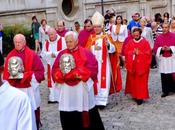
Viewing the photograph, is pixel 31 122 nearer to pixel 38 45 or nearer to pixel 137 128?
pixel 137 128

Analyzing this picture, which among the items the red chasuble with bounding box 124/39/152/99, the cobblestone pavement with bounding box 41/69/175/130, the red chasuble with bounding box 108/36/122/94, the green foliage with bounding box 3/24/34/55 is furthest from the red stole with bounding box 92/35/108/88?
the green foliage with bounding box 3/24/34/55

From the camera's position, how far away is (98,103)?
959 centimetres

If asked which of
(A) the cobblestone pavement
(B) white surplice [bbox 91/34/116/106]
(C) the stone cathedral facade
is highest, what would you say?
(C) the stone cathedral facade

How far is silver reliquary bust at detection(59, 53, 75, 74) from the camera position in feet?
23.1

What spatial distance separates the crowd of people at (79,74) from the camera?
340 cm

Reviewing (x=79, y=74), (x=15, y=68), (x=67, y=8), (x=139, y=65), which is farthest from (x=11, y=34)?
(x=79, y=74)

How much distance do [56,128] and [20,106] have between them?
16.5ft

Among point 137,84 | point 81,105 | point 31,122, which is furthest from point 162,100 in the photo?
point 31,122

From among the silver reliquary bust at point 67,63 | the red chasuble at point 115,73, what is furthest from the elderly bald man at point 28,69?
the red chasuble at point 115,73

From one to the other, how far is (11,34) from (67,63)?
12020mm

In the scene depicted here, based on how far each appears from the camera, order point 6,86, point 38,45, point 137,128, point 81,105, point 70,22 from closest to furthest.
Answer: point 6,86
point 81,105
point 137,128
point 38,45
point 70,22

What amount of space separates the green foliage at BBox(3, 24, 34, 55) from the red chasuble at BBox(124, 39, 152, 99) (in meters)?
8.88

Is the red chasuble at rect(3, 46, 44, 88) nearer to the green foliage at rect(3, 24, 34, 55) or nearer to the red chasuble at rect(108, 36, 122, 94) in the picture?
the red chasuble at rect(108, 36, 122, 94)

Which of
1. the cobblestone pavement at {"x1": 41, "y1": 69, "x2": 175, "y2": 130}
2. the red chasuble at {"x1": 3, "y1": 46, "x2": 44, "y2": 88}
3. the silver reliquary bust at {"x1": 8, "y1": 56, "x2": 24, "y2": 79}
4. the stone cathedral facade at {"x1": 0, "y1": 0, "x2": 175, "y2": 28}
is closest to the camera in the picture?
the silver reliquary bust at {"x1": 8, "y1": 56, "x2": 24, "y2": 79}
